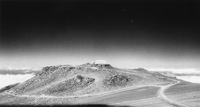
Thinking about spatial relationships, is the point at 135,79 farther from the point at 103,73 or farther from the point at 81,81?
the point at 81,81

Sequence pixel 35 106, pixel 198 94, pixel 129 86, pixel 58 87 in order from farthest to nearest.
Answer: pixel 58 87 → pixel 129 86 → pixel 35 106 → pixel 198 94

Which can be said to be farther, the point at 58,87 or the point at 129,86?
the point at 58,87

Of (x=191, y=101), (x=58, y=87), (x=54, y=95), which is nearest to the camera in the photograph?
(x=191, y=101)

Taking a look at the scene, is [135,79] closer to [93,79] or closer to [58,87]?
[93,79]

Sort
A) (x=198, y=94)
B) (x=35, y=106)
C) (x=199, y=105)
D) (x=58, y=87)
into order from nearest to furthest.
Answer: (x=199, y=105)
(x=198, y=94)
(x=35, y=106)
(x=58, y=87)

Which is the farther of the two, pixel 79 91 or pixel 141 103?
pixel 79 91

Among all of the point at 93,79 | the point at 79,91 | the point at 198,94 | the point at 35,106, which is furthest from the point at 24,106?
the point at 198,94

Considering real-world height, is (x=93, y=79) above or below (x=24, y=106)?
above

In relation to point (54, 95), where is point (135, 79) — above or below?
above

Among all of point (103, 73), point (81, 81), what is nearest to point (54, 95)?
point (81, 81)
